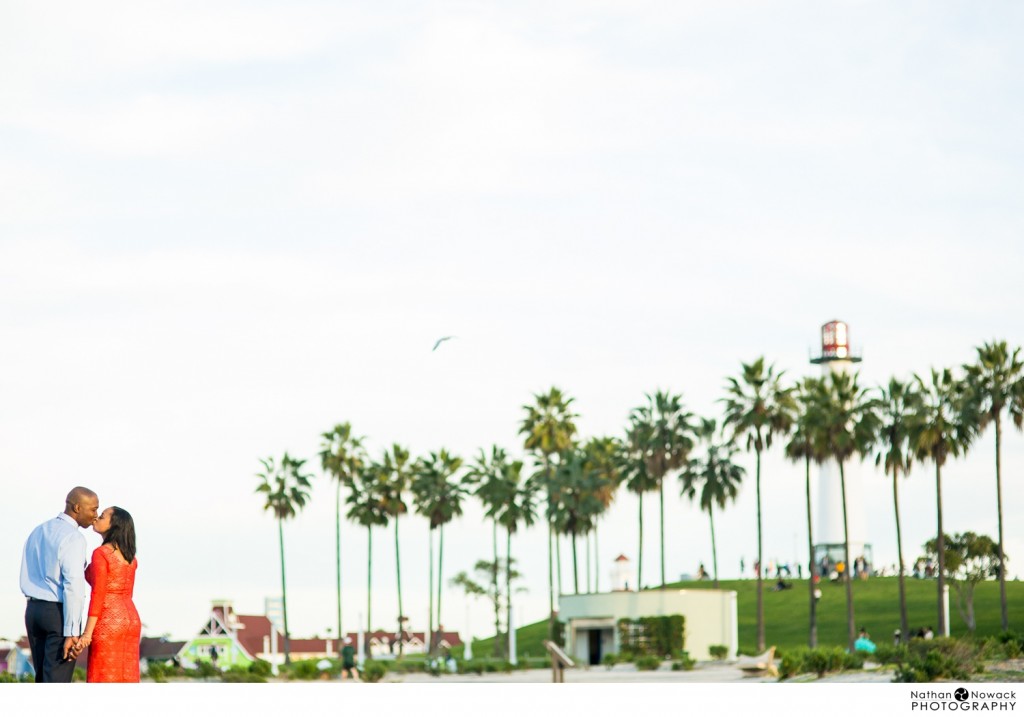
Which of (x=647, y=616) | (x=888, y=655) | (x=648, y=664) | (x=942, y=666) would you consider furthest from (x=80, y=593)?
(x=647, y=616)

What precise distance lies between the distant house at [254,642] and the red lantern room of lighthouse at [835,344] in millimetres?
40706

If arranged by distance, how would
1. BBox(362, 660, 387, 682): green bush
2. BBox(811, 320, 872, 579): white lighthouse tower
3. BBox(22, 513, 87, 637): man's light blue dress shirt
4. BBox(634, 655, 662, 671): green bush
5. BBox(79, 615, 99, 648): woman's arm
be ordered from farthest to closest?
BBox(811, 320, 872, 579): white lighthouse tower
BBox(634, 655, 662, 671): green bush
BBox(362, 660, 387, 682): green bush
BBox(22, 513, 87, 637): man's light blue dress shirt
BBox(79, 615, 99, 648): woman's arm

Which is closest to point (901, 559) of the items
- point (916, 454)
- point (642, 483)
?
point (916, 454)

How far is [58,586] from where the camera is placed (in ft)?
33.7

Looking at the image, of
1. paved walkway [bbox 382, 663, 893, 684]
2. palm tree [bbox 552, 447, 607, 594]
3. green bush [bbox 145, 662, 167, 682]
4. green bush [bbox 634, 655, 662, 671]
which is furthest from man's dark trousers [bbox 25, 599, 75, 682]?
palm tree [bbox 552, 447, 607, 594]

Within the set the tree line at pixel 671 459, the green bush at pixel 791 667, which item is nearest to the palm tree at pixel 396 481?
the tree line at pixel 671 459

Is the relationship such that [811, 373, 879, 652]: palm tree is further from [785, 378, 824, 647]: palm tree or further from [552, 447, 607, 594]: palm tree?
[552, 447, 607, 594]: palm tree

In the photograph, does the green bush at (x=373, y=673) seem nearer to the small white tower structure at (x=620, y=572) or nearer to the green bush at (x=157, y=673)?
the green bush at (x=157, y=673)

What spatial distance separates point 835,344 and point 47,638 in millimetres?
107940

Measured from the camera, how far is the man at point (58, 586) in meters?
10.1

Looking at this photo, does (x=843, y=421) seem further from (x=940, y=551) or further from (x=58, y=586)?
(x=58, y=586)

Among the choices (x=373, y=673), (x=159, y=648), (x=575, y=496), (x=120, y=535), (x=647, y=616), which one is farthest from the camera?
(x=159, y=648)

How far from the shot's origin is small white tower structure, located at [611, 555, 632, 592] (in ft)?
301
